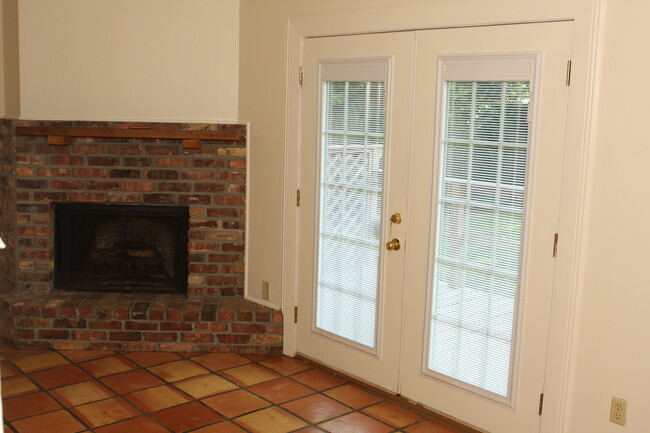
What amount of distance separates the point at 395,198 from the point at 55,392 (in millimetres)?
2056

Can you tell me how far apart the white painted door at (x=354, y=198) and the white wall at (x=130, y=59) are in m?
0.71

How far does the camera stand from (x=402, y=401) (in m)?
3.79

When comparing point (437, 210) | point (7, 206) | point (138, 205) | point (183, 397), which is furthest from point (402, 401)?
point (7, 206)

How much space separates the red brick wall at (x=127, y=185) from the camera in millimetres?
4500

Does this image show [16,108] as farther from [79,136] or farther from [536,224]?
[536,224]

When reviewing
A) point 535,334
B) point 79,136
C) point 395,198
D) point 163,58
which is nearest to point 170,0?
point 163,58

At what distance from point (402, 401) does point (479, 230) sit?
1048 mm

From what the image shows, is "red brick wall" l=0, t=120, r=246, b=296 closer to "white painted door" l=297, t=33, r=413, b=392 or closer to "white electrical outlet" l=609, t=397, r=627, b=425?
"white painted door" l=297, t=33, r=413, b=392

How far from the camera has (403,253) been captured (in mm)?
3695

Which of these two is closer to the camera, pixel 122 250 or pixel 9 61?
pixel 9 61

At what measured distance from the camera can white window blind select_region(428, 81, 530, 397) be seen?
10.5 feet

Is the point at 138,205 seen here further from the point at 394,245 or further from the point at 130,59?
the point at 394,245

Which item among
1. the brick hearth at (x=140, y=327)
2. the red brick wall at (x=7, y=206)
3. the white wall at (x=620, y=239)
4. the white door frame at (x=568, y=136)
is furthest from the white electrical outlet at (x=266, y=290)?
the white wall at (x=620, y=239)

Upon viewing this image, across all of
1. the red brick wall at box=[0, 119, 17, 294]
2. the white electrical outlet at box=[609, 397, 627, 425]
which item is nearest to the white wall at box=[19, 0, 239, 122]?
the red brick wall at box=[0, 119, 17, 294]
